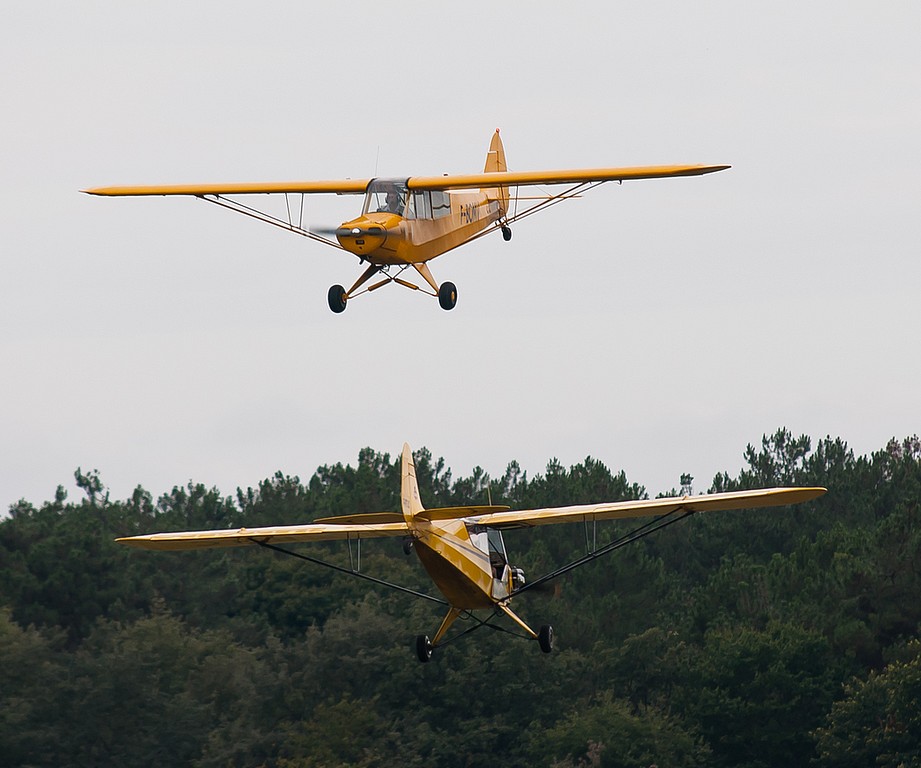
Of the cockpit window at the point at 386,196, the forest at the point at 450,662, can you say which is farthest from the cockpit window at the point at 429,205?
the forest at the point at 450,662

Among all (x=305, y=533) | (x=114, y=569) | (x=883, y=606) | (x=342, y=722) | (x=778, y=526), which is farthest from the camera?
(x=778, y=526)

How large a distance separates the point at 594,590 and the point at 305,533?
50.6 metres

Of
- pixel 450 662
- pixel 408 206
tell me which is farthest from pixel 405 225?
pixel 450 662

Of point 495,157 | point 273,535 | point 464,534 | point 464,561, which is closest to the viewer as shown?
point 464,561

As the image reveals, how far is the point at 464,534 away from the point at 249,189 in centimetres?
1087

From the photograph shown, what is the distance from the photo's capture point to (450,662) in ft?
247

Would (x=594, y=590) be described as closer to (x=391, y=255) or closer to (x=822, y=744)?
(x=822, y=744)

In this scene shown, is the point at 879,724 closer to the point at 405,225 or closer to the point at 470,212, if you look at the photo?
the point at 470,212

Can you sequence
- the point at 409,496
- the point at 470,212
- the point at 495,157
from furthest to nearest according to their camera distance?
the point at 495,157
the point at 470,212
the point at 409,496

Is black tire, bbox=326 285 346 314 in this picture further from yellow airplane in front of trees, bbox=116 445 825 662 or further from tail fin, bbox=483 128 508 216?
tail fin, bbox=483 128 508 216

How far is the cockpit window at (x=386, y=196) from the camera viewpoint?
38.1m

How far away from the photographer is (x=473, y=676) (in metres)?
74.6

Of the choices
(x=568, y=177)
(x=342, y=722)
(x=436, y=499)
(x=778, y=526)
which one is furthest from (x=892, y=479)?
(x=568, y=177)

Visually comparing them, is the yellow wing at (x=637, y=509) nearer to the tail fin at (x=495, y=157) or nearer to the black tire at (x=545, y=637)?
the black tire at (x=545, y=637)
